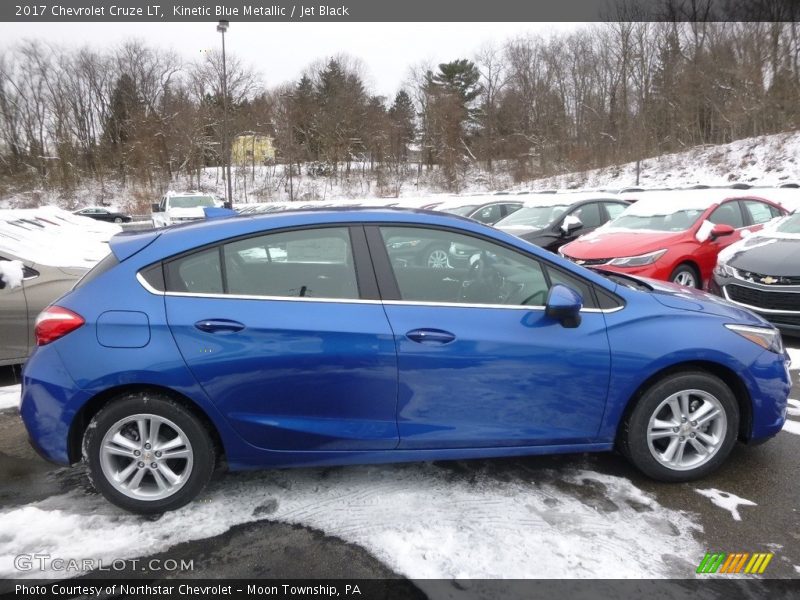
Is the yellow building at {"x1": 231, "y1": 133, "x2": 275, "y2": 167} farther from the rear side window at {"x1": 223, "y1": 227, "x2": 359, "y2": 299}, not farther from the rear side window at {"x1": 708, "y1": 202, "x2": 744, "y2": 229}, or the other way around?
the rear side window at {"x1": 223, "y1": 227, "x2": 359, "y2": 299}

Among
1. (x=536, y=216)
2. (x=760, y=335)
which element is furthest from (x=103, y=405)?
(x=536, y=216)

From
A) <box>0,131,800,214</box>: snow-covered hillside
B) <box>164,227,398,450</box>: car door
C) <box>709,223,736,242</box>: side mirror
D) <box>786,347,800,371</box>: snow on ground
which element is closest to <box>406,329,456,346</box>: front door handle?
<box>164,227,398,450</box>: car door

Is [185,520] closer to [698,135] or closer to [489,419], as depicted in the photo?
[489,419]

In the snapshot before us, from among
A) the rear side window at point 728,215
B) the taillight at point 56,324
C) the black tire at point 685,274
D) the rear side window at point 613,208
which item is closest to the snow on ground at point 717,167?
the rear side window at point 613,208

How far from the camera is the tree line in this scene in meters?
44.6

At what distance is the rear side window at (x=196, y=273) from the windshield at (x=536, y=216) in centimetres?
803

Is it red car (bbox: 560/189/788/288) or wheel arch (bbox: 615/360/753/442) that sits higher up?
red car (bbox: 560/189/788/288)

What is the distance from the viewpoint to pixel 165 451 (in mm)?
2785

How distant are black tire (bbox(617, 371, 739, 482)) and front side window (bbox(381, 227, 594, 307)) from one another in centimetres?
63

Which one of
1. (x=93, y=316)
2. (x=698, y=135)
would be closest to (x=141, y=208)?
(x=698, y=135)

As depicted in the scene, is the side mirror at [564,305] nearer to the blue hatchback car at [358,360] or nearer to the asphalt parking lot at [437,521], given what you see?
the blue hatchback car at [358,360]

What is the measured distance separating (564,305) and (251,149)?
54.2 metres

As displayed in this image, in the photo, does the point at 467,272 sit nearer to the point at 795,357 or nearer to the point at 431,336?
the point at 431,336

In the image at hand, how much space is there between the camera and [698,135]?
40219mm
